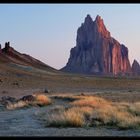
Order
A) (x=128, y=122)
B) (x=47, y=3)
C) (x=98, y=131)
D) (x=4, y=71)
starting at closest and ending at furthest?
(x=47, y=3) → (x=98, y=131) → (x=128, y=122) → (x=4, y=71)

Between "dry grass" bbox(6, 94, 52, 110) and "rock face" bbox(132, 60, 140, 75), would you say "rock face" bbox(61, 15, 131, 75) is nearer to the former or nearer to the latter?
"rock face" bbox(132, 60, 140, 75)

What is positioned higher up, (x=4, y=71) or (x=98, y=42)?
(x=98, y=42)

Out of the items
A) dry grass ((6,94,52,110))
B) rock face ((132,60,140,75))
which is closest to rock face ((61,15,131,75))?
rock face ((132,60,140,75))

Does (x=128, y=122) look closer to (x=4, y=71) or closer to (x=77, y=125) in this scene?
(x=77, y=125)

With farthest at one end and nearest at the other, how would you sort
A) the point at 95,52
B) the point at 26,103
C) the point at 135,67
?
the point at 135,67 < the point at 95,52 < the point at 26,103

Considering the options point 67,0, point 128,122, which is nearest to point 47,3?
point 67,0

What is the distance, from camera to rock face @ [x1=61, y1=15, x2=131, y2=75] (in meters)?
174

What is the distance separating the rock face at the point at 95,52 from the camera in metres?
174

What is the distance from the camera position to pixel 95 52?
175 meters

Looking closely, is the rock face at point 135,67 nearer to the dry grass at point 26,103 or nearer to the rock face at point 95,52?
the rock face at point 95,52

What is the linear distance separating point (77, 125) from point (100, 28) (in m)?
170

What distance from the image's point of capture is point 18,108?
23.6 meters

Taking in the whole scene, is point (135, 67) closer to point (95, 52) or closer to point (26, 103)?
point (95, 52)

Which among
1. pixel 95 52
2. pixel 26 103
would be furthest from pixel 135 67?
pixel 26 103
